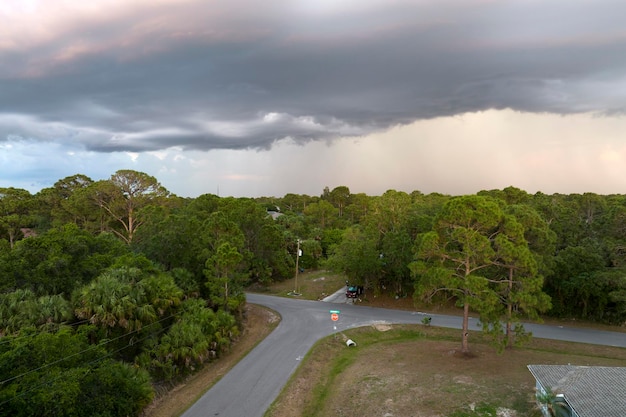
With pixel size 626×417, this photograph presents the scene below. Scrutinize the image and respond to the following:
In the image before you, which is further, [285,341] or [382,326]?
[382,326]

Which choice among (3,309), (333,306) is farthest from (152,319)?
(333,306)

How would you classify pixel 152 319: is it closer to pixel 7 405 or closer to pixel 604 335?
pixel 7 405

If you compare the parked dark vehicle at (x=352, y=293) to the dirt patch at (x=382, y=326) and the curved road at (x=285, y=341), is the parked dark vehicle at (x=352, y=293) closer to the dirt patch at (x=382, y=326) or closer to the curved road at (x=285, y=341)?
the curved road at (x=285, y=341)

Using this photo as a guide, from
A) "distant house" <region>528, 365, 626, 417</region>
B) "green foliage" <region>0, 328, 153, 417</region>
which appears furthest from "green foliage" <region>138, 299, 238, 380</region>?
"distant house" <region>528, 365, 626, 417</region>

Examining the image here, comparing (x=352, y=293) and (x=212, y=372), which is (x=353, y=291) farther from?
(x=212, y=372)

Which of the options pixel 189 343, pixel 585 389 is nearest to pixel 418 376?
pixel 585 389

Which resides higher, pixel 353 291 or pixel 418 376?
pixel 353 291
